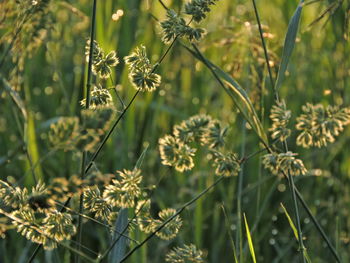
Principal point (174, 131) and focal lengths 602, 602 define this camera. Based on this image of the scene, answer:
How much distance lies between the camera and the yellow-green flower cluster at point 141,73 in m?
0.97

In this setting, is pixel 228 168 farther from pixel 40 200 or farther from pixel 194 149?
pixel 40 200

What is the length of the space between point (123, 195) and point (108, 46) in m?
1.30

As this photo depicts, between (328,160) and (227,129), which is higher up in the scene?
(227,129)

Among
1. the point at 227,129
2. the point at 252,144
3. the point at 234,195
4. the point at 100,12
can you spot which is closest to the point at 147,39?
the point at 100,12

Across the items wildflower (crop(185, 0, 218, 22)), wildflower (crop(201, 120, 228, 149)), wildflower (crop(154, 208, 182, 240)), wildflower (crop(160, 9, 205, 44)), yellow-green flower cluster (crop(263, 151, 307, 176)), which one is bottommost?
wildflower (crop(154, 208, 182, 240))

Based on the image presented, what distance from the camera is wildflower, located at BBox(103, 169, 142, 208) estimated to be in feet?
3.08

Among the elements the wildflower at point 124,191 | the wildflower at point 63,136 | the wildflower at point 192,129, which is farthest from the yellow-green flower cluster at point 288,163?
the wildflower at point 63,136

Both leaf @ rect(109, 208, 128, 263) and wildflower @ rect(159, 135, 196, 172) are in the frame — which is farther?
leaf @ rect(109, 208, 128, 263)

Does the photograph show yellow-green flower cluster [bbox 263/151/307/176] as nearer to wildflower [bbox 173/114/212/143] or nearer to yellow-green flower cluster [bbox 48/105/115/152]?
wildflower [bbox 173/114/212/143]

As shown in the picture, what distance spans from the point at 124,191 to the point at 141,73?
0.19 metres

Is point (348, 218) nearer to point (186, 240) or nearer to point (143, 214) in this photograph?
point (186, 240)

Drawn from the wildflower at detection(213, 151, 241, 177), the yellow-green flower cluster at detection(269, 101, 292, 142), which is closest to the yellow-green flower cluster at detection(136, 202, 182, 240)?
the wildflower at detection(213, 151, 241, 177)

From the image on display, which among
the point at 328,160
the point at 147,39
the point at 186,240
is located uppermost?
the point at 147,39

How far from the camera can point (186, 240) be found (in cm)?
187
